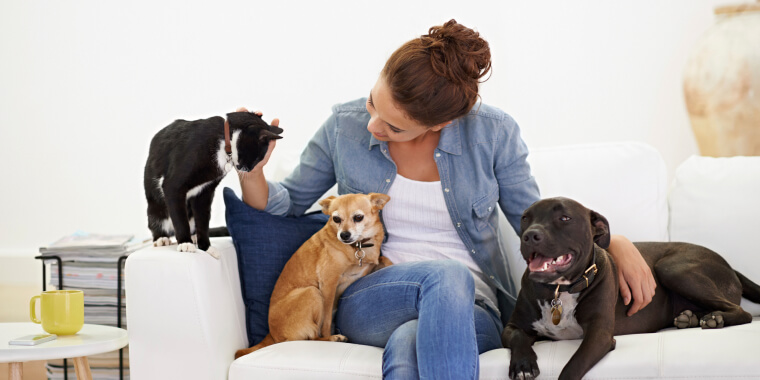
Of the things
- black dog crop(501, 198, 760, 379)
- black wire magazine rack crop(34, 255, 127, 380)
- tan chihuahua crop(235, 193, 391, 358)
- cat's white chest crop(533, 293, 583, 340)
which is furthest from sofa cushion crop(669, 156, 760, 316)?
black wire magazine rack crop(34, 255, 127, 380)

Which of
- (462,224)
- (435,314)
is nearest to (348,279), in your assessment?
(462,224)

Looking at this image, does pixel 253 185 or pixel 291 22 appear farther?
pixel 291 22

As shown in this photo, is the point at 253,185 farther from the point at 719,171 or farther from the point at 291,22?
the point at 291,22

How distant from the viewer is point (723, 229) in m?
2.23

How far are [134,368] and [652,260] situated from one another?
152 centimetres

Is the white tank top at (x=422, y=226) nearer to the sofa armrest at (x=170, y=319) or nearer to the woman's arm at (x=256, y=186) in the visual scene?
the woman's arm at (x=256, y=186)

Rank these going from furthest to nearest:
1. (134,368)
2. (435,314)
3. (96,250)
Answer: (96,250) → (134,368) → (435,314)

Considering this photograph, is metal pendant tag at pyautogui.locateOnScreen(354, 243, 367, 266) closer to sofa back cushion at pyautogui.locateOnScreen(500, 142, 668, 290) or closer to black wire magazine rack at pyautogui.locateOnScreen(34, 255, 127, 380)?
sofa back cushion at pyautogui.locateOnScreen(500, 142, 668, 290)

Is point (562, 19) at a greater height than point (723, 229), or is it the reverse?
point (562, 19)

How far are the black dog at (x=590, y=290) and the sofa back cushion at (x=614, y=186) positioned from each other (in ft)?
0.66

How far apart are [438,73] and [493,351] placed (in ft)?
2.47

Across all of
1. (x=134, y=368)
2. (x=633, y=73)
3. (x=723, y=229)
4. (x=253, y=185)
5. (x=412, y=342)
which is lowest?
(x=134, y=368)

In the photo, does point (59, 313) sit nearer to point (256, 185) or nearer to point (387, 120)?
point (256, 185)

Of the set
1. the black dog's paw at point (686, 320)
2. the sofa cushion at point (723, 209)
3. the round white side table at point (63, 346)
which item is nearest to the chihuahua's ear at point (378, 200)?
the round white side table at point (63, 346)
